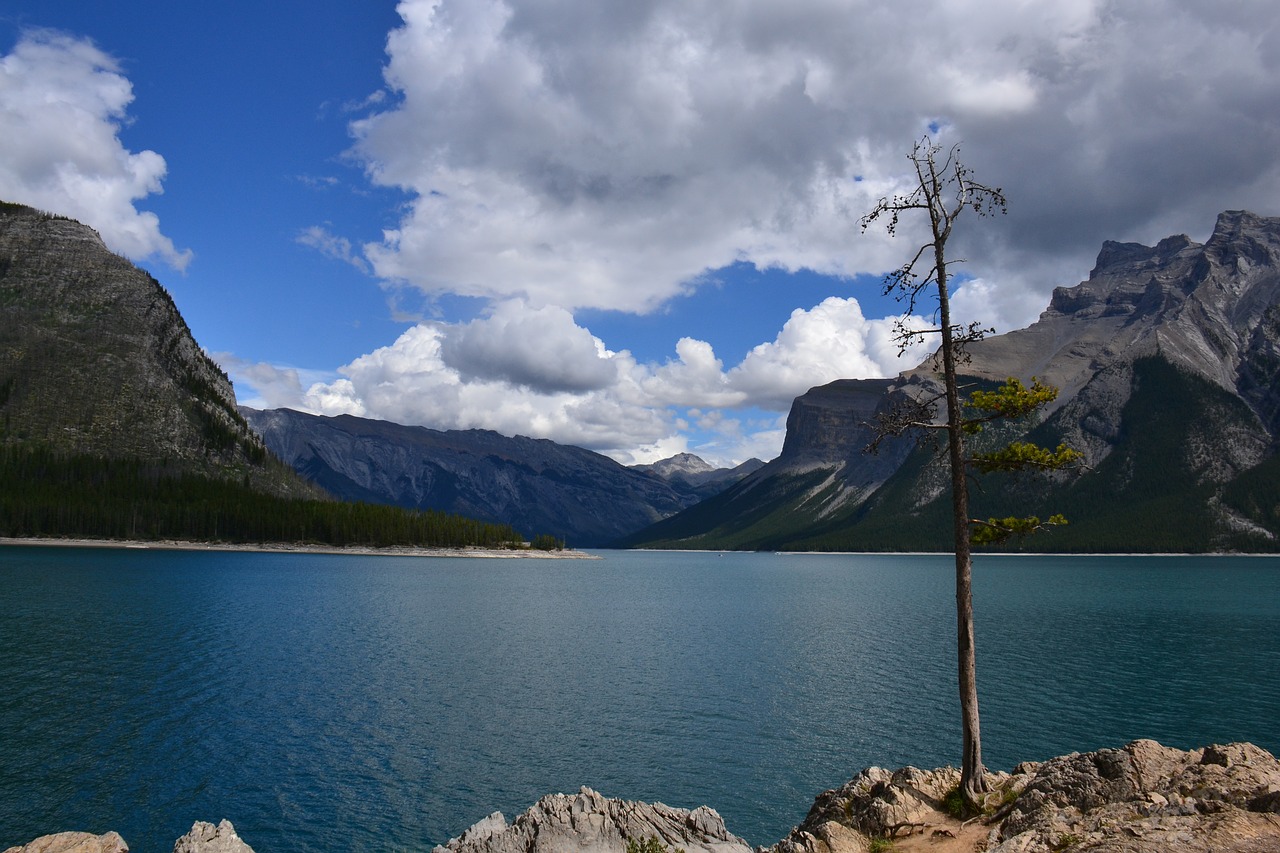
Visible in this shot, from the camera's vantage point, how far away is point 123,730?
41.2m

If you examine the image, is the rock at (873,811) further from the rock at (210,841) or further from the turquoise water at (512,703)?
the rock at (210,841)

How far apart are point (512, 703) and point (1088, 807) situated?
38.1 m

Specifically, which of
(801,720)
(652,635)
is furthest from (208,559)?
(801,720)

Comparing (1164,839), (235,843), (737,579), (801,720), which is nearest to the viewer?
(1164,839)

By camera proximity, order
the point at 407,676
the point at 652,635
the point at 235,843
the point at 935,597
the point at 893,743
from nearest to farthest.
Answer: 1. the point at 235,843
2. the point at 893,743
3. the point at 407,676
4. the point at 652,635
5. the point at 935,597

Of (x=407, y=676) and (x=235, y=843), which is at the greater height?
(x=235, y=843)

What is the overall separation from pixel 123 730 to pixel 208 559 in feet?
565

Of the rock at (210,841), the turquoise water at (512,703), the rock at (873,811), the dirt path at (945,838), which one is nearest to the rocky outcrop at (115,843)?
the rock at (210,841)

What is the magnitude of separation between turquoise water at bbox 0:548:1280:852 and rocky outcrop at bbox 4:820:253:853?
9.11 m

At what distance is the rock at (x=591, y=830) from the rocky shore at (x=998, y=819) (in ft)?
0.12

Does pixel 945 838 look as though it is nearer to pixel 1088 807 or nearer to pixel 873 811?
pixel 873 811

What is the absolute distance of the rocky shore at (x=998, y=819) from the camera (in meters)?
15.3

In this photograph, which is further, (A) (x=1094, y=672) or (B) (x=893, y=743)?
(A) (x=1094, y=672)

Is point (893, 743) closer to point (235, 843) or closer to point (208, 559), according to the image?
point (235, 843)
